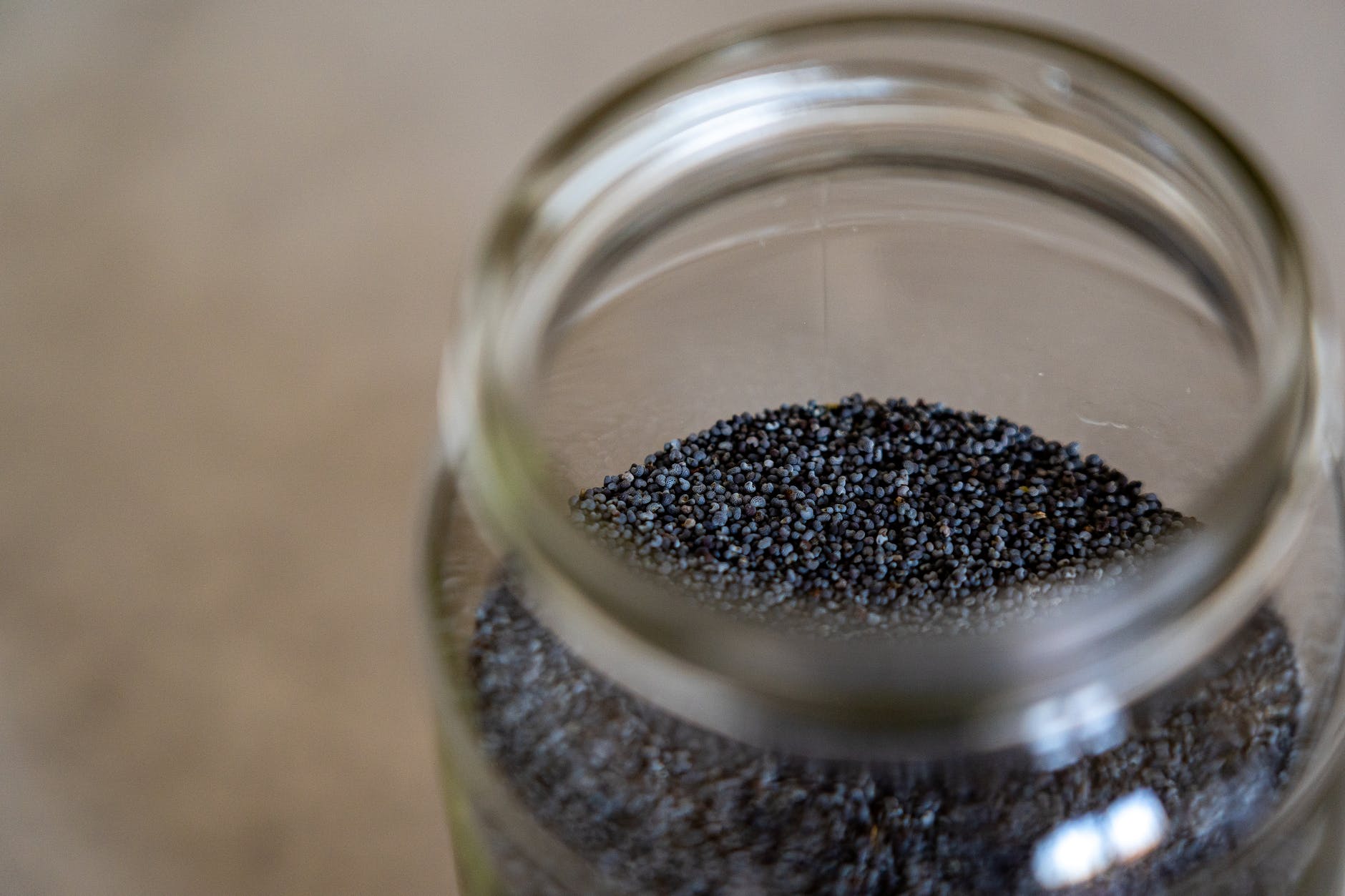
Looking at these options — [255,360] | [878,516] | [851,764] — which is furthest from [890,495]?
[255,360]

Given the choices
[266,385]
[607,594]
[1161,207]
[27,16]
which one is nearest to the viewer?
[607,594]

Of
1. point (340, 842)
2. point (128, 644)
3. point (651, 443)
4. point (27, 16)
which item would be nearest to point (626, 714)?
point (651, 443)

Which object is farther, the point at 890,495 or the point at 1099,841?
the point at 890,495

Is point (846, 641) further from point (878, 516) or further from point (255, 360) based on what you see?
point (255, 360)

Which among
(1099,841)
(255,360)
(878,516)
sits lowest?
(1099,841)

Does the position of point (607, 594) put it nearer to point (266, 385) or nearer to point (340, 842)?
point (340, 842)

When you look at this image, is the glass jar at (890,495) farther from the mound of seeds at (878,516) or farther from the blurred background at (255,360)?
the blurred background at (255,360)

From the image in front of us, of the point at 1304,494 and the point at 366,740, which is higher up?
the point at 366,740

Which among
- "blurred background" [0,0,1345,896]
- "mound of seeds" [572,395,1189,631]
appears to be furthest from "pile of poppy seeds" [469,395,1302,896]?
"blurred background" [0,0,1345,896]

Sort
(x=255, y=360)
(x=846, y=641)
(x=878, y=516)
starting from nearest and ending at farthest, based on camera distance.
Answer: (x=846, y=641) < (x=878, y=516) < (x=255, y=360)
